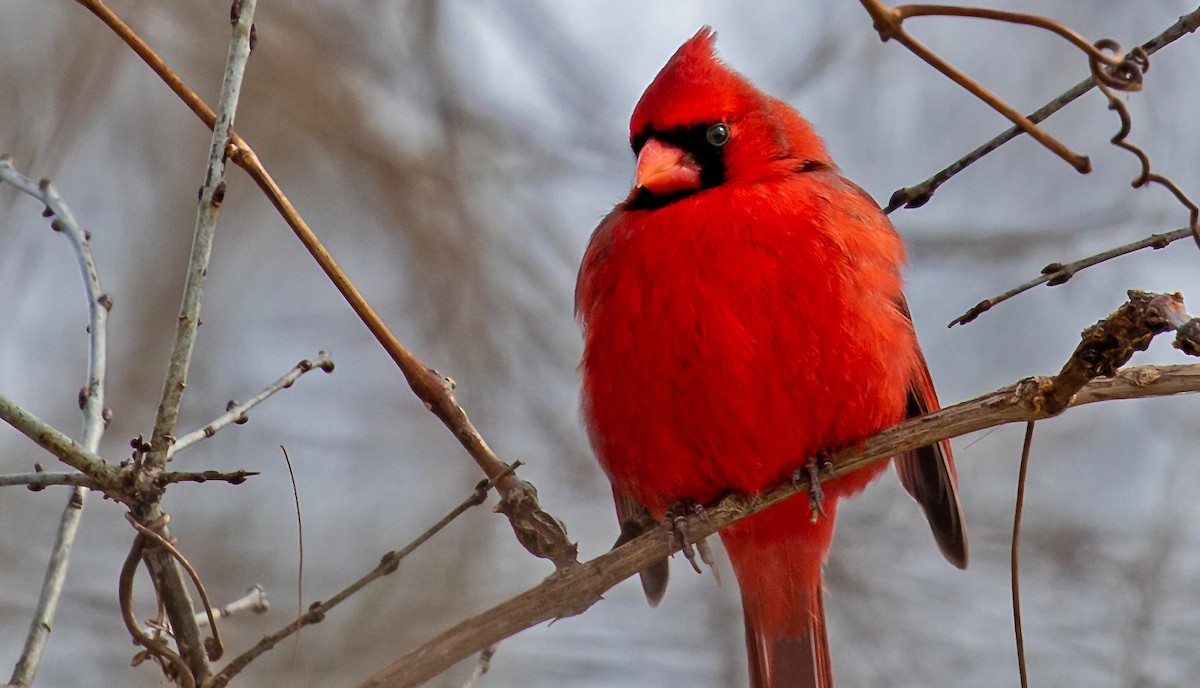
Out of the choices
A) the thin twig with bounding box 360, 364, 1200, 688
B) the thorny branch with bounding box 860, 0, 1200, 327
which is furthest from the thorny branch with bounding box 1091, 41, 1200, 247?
the thin twig with bounding box 360, 364, 1200, 688

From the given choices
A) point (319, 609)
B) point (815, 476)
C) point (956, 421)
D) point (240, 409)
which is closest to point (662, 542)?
point (815, 476)

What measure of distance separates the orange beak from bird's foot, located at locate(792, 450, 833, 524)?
2.22 ft

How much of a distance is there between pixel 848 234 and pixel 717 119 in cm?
48

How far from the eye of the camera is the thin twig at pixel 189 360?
5.69 ft

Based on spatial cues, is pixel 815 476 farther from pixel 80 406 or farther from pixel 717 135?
pixel 80 406

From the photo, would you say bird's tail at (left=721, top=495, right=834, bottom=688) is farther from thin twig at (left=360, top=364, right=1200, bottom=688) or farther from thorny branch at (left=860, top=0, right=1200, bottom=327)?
thorny branch at (left=860, top=0, right=1200, bottom=327)

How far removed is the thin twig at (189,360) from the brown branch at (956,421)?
A: 0.81ft

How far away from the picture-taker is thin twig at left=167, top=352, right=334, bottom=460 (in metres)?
1.81

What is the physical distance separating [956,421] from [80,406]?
138cm

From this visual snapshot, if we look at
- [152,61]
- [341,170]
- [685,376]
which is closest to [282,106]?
[341,170]

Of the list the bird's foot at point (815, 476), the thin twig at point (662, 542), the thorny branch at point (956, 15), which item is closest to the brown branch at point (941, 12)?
the thorny branch at point (956, 15)

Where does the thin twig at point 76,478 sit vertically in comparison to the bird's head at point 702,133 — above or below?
below

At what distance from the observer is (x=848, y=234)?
2736 millimetres

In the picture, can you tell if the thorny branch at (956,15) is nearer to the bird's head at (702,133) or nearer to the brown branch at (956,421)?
the brown branch at (956,421)
